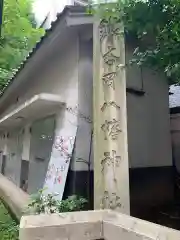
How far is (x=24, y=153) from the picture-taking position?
935cm

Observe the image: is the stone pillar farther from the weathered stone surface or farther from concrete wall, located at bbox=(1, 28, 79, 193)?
concrete wall, located at bbox=(1, 28, 79, 193)

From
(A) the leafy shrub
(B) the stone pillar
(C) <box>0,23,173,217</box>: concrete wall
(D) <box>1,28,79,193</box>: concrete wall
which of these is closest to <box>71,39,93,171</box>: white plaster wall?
(C) <box>0,23,173,217</box>: concrete wall

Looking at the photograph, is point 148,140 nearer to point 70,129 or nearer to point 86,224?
point 70,129

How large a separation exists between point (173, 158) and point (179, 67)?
4.78m

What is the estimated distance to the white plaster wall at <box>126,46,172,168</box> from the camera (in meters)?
5.89

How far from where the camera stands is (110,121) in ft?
11.7

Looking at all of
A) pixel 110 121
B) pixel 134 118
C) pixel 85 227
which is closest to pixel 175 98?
pixel 134 118

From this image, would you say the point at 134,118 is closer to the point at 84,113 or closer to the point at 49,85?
the point at 84,113

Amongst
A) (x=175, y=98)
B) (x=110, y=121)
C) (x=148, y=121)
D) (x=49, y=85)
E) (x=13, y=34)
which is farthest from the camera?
(x=13, y=34)

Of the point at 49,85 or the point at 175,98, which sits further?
the point at 175,98

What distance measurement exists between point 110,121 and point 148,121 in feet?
9.17

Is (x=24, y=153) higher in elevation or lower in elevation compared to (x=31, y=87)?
lower

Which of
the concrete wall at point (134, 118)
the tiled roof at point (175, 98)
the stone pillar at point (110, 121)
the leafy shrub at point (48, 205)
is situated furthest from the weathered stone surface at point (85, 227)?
the tiled roof at point (175, 98)

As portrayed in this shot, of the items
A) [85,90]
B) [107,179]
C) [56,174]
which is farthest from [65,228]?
[85,90]
